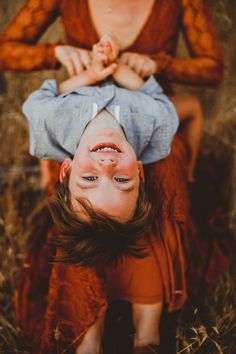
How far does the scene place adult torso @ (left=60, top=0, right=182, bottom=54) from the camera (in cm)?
192

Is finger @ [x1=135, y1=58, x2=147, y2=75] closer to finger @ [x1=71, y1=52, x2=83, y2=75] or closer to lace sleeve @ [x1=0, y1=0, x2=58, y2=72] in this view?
finger @ [x1=71, y1=52, x2=83, y2=75]

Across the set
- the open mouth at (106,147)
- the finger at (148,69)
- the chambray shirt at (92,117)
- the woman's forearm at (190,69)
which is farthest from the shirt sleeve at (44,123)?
the woman's forearm at (190,69)

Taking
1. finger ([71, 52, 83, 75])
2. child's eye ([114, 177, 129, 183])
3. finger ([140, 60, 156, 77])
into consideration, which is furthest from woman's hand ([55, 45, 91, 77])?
child's eye ([114, 177, 129, 183])

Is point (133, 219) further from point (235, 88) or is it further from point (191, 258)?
point (235, 88)

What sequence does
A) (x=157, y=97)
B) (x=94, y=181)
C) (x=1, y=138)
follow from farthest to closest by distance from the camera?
1. (x=1, y=138)
2. (x=157, y=97)
3. (x=94, y=181)

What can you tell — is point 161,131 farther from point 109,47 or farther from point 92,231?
point 92,231

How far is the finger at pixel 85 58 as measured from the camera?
183cm

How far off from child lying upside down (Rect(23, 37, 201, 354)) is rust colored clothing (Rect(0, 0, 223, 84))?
0.68ft

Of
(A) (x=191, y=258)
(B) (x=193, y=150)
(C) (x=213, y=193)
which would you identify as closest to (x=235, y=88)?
(C) (x=213, y=193)

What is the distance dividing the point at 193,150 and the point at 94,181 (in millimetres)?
870

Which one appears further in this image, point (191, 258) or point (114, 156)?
point (191, 258)

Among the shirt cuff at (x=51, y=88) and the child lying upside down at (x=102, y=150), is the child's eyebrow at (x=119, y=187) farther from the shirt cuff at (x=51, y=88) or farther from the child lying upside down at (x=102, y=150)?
the shirt cuff at (x=51, y=88)

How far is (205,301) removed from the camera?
2.02 meters

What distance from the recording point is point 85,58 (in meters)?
1.85
